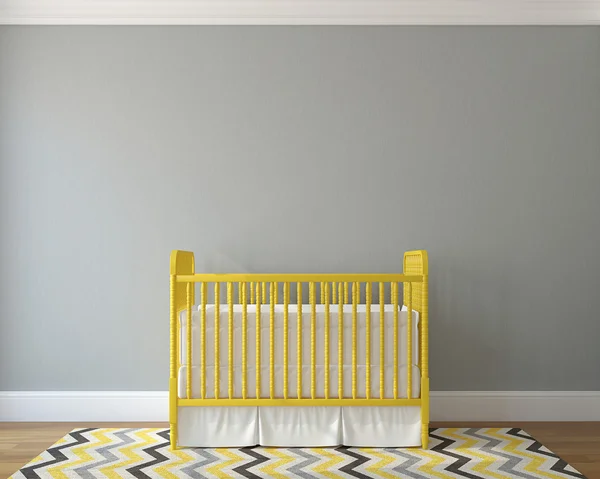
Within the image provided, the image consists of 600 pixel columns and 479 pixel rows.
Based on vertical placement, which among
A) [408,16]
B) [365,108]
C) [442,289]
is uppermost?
[408,16]

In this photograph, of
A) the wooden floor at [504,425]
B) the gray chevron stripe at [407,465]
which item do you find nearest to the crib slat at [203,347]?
the wooden floor at [504,425]

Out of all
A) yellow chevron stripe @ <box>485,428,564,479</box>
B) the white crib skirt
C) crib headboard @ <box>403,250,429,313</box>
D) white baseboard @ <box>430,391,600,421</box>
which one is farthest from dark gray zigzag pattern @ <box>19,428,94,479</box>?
yellow chevron stripe @ <box>485,428,564,479</box>

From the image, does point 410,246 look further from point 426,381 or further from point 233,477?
point 233,477

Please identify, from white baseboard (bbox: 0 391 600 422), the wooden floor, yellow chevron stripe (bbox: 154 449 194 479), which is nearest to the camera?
yellow chevron stripe (bbox: 154 449 194 479)

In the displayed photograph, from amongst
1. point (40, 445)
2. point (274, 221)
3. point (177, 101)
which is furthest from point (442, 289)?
point (40, 445)

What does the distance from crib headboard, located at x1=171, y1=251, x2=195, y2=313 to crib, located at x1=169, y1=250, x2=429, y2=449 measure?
13 millimetres

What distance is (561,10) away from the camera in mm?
2930

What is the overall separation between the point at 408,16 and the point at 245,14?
798 mm

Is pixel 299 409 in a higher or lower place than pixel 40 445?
higher

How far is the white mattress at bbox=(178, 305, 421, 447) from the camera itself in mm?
2344

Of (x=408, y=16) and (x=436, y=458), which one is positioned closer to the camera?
(x=436, y=458)

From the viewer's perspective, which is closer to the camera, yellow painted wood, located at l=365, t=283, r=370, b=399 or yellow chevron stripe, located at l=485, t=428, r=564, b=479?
yellow chevron stripe, located at l=485, t=428, r=564, b=479

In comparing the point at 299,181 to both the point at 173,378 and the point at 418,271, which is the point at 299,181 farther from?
the point at 173,378

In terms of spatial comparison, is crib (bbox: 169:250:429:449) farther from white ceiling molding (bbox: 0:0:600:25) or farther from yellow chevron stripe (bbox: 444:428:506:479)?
white ceiling molding (bbox: 0:0:600:25)
